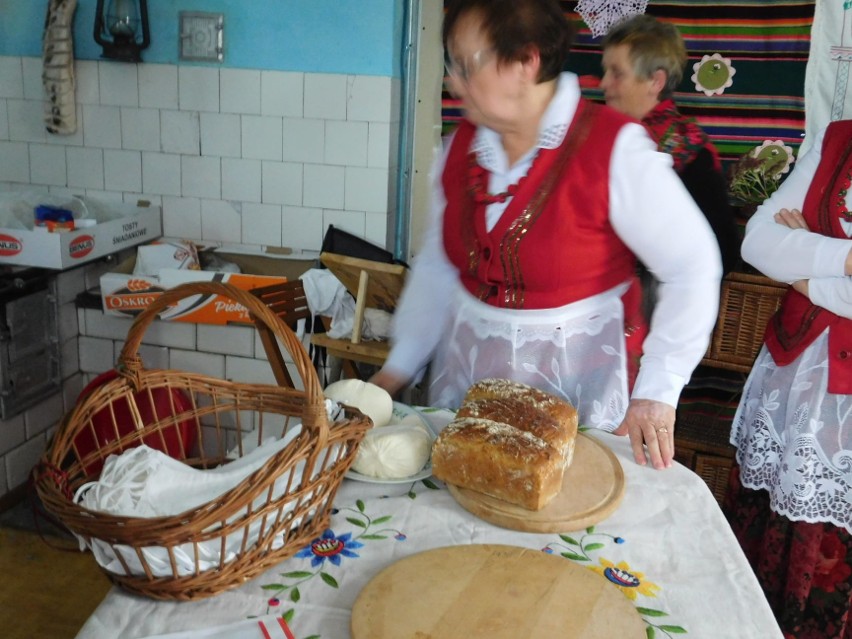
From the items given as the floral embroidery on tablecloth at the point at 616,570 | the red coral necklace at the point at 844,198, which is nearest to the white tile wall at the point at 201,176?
the red coral necklace at the point at 844,198

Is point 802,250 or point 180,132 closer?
point 802,250

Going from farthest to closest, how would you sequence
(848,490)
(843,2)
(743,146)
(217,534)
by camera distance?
1. (743,146)
2. (843,2)
3. (848,490)
4. (217,534)

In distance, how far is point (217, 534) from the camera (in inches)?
31.7

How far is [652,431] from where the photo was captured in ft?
3.99

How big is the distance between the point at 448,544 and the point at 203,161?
2.57m

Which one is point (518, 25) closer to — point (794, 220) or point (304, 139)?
point (794, 220)

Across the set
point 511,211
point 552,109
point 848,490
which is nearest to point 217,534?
point 511,211

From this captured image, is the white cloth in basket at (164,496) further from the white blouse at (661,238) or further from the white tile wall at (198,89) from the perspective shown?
the white tile wall at (198,89)

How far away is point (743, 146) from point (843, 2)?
21.4 inches

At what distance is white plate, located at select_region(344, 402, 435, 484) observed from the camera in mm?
1114

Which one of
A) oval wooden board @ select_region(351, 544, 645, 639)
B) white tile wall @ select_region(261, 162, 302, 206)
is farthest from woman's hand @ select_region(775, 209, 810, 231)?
white tile wall @ select_region(261, 162, 302, 206)

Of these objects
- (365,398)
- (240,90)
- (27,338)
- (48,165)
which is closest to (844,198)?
(365,398)

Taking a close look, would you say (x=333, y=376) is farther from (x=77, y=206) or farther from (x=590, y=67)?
(x=590, y=67)

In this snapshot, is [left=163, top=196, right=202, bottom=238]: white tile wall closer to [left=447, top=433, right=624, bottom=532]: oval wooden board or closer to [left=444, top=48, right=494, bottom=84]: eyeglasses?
[left=444, top=48, right=494, bottom=84]: eyeglasses
